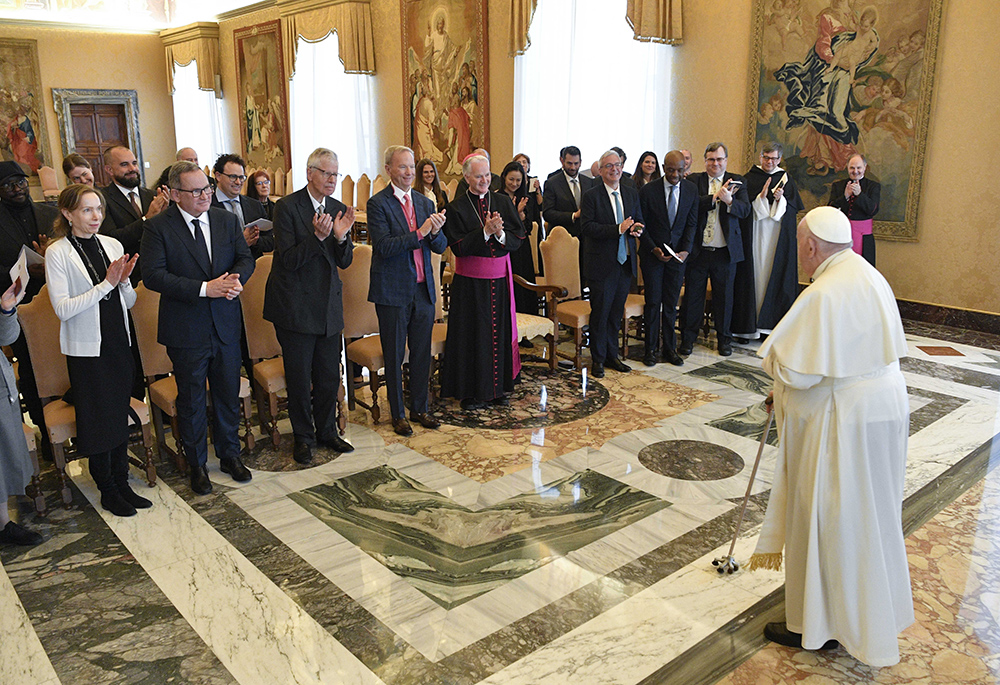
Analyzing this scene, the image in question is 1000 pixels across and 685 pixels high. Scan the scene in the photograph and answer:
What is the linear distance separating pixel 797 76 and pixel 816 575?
680 centimetres

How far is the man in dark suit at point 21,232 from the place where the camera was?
4406mm

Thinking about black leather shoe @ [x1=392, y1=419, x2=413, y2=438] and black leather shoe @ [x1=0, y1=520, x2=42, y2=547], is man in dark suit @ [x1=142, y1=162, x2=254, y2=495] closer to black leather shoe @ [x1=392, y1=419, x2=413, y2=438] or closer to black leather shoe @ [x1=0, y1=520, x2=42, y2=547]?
black leather shoe @ [x1=0, y1=520, x2=42, y2=547]

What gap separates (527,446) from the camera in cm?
491

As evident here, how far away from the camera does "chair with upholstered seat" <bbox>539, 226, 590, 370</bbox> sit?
6379 millimetres

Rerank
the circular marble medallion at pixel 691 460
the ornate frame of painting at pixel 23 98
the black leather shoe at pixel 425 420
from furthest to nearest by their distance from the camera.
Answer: the ornate frame of painting at pixel 23 98, the black leather shoe at pixel 425 420, the circular marble medallion at pixel 691 460

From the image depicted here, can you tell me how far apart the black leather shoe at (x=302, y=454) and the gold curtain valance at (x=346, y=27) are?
34.3 ft

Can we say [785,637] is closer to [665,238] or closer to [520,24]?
[665,238]

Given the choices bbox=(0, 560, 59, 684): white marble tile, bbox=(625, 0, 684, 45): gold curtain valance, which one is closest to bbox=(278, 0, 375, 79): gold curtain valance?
bbox=(625, 0, 684, 45): gold curtain valance

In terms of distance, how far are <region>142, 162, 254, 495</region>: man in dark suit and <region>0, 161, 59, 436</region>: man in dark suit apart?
0.89 metres

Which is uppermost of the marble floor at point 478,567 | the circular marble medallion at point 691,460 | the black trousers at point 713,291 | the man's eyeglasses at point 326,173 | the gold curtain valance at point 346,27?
the gold curtain valance at point 346,27

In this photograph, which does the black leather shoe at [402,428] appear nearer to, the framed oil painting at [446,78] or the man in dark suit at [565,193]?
the man in dark suit at [565,193]

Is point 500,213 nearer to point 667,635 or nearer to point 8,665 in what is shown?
point 667,635

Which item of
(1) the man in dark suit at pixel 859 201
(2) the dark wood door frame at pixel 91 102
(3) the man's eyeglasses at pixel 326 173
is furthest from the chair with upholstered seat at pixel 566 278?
(2) the dark wood door frame at pixel 91 102

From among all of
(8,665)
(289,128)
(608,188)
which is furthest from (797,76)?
(289,128)
